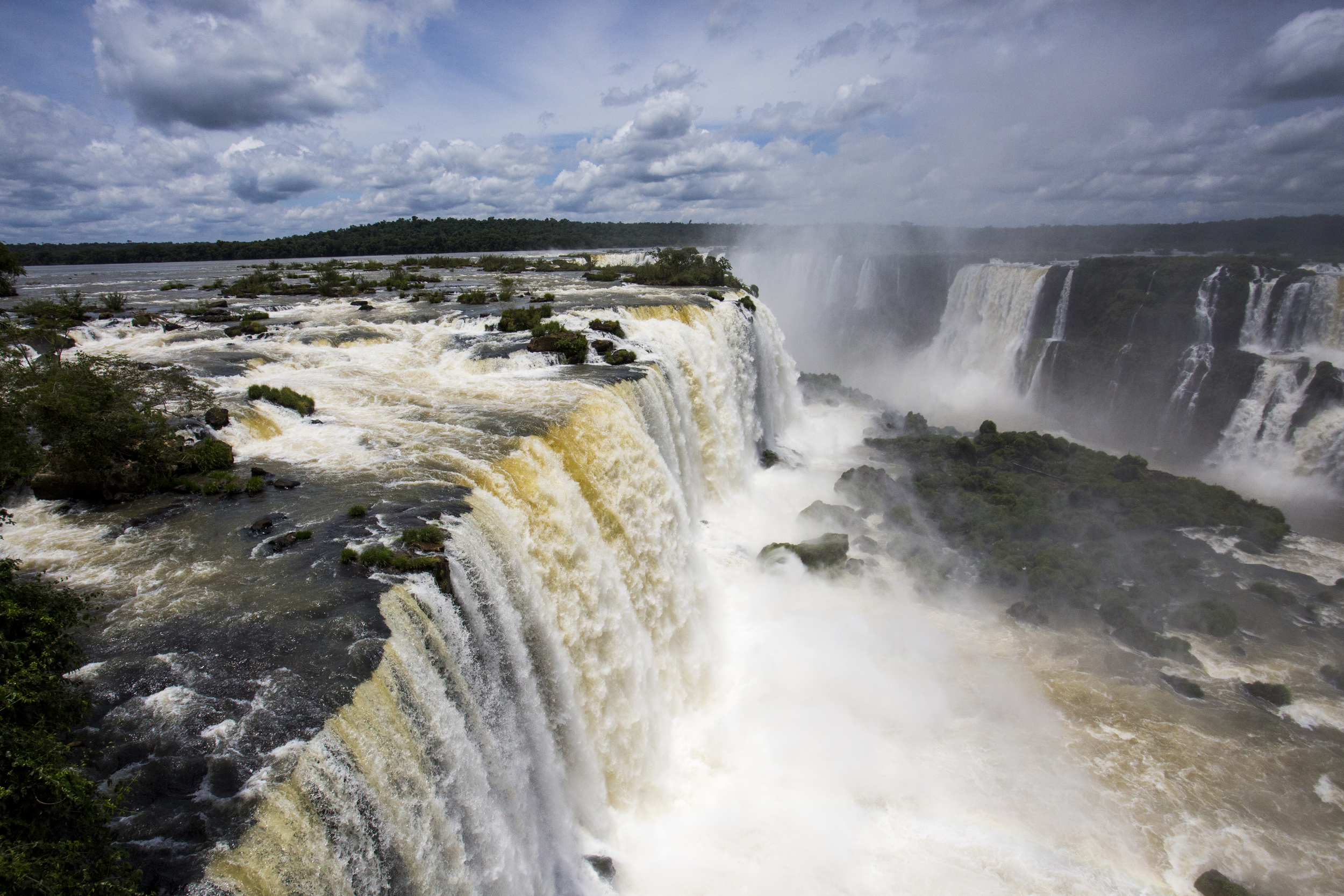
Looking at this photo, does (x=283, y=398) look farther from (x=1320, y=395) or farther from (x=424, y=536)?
(x=1320, y=395)

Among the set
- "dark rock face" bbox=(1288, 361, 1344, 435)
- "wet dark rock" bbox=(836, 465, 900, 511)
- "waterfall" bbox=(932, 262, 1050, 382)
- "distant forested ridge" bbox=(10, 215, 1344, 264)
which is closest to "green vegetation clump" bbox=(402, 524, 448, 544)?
"wet dark rock" bbox=(836, 465, 900, 511)

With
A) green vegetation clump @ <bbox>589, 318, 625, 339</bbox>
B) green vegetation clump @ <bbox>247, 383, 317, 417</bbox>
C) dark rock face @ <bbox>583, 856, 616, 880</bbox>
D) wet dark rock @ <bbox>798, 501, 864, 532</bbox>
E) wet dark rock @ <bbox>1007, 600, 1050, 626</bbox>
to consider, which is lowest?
wet dark rock @ <bbox>1007, 600, 1050, 626</bbox>

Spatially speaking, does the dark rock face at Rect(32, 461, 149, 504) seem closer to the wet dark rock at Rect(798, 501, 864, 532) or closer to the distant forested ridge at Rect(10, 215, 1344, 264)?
the wet dark rock at Rect(798, 501, 864, 532)

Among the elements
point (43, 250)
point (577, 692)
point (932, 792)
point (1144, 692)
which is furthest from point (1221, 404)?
point (43, 250)

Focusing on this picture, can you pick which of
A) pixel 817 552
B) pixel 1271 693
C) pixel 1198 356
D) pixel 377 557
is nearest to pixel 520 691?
pixel 377 557

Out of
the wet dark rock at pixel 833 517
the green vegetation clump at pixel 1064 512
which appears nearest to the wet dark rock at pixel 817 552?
the wet dark rock at pixel 833 517

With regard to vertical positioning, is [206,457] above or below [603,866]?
above

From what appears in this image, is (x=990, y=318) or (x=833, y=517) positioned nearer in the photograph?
(x=833, y=517)

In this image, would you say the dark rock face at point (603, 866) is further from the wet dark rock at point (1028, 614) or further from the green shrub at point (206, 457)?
the wet dark rock at point (1028, 614)
